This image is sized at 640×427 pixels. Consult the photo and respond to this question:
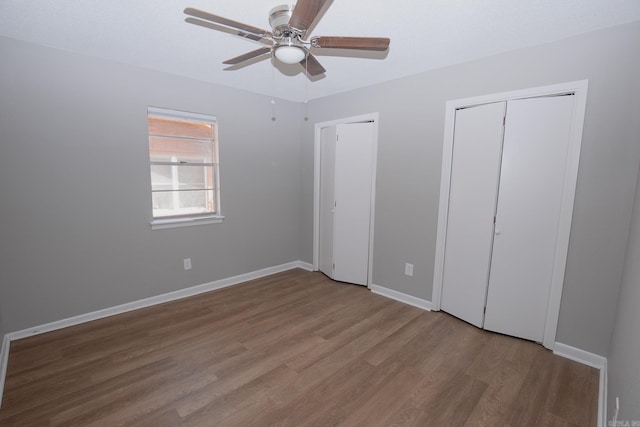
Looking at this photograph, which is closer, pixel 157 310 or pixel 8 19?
pixel 8 19

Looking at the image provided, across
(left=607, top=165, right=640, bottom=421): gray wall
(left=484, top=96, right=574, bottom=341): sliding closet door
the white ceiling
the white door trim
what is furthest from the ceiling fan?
(left=607, top=165, right=640, bottom=421): gray wall

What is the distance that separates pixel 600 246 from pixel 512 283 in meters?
0.67

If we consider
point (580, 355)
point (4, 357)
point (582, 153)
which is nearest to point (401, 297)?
point (580, 355)

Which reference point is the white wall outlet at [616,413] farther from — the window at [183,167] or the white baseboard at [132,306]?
the window at [183,167]

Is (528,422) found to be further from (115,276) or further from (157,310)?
(115,276)

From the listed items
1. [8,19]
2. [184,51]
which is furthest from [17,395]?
[184,51]

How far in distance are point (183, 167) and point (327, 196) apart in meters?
1.83

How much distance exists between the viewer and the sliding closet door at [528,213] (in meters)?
2.28

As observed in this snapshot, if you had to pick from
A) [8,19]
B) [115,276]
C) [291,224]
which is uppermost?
[8,19]

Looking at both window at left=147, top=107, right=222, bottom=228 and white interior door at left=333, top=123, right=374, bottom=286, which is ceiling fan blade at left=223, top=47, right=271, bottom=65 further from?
white interior door at left=333, top=123, right=374, bottom=286

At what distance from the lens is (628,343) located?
1479 mm

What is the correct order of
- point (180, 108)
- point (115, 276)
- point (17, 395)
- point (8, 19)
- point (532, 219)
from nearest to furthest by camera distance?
point (17, 395)
point (8, 19)
point (532, 219)
point (115, 276)
point (180, 108)

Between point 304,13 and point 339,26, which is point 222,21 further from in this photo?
point 339,26

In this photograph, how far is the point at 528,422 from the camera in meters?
1.70
